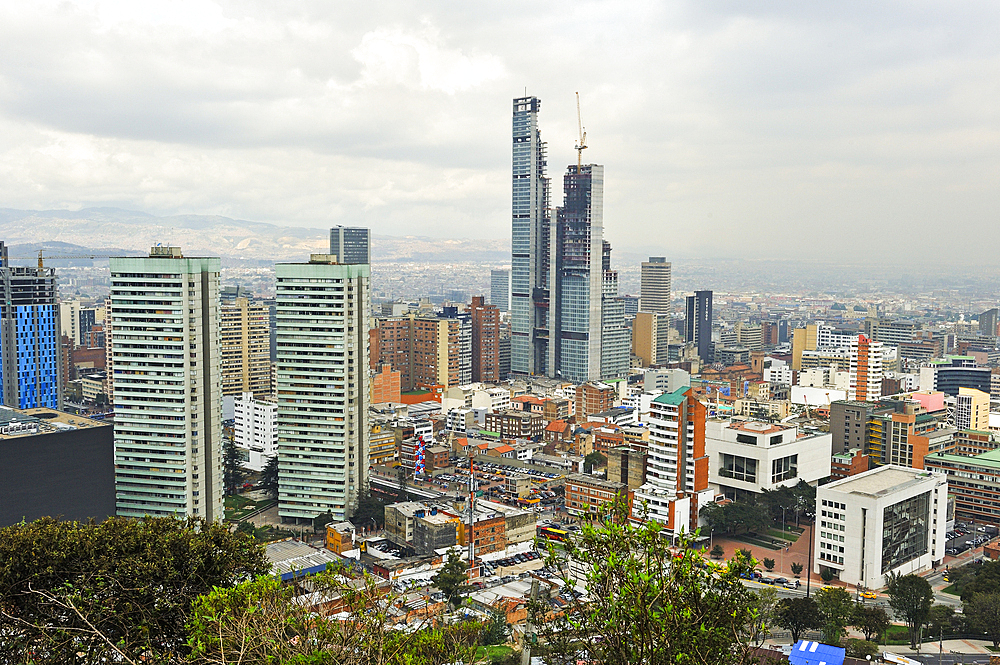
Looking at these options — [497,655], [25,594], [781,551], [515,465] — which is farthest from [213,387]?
[781,551]

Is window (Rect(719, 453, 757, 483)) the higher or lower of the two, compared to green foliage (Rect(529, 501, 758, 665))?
lower

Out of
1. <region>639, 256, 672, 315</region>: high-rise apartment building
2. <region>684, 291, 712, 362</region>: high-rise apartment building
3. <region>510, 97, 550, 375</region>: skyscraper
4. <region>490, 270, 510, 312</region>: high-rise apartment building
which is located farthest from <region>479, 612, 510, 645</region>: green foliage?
<region>490, 270, 510, 312</region>: high-rise apartment building

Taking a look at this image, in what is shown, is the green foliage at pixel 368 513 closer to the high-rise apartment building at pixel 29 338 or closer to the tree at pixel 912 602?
the tree at pixel 912 602

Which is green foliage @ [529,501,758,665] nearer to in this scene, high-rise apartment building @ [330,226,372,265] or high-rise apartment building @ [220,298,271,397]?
high-rise apartment building @ [220,298,271,397]

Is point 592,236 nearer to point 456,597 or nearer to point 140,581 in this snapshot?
point 456,597

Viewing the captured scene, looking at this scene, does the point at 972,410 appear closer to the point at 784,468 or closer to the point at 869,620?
the point at 784,468

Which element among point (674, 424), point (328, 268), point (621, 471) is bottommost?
point (621, 471)

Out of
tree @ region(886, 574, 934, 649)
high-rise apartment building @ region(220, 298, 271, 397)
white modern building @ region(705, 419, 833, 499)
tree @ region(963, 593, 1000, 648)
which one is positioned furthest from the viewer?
high-rise apartment building @ region(220, 298, 271, 397)
